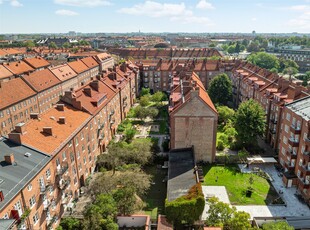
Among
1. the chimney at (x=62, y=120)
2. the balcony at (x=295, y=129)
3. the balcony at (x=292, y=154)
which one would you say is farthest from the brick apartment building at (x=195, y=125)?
the chimney at (x=62, y=120)

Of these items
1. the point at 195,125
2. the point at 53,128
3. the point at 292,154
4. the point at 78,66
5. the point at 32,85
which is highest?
the point at 78,66

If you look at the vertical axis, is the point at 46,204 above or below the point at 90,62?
below

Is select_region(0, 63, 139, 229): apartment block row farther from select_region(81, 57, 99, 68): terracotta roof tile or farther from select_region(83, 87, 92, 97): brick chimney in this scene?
select_region(81, 57, 99, 68): terracotta roof tile

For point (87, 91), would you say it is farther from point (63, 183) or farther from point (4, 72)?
point (4, 72)

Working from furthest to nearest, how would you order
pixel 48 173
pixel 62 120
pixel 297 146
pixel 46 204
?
1. pixel 297 146
2. pixel 62 120
3. pixel 48 173
4. pixel 46 204

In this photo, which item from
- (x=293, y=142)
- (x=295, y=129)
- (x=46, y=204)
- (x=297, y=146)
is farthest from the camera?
(x=293, y=142)

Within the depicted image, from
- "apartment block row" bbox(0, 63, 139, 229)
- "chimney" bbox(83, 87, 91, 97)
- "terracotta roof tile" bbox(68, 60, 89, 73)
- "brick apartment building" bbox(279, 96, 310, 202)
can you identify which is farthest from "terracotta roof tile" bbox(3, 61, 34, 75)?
"brick apartment building" bbox(279, 96, 310, 202)

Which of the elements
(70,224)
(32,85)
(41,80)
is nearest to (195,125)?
(70,224)
